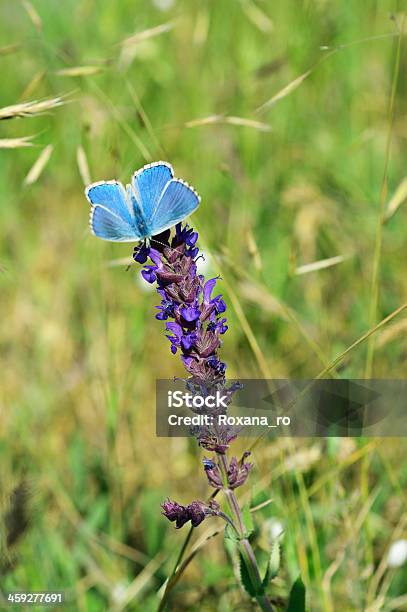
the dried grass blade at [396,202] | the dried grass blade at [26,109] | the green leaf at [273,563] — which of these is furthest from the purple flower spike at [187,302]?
the dried grass blade at [396,202]

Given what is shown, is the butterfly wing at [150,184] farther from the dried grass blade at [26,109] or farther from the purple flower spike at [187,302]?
the dried grass blade at [26,109]

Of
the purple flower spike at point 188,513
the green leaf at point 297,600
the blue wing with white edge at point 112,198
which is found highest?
the blue wing with white edge at point 112,198

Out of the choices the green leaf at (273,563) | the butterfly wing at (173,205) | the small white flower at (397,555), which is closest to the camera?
the butterfly wing at (173,205)

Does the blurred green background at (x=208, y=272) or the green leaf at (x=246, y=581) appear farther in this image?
the blurred green background at (x=208, y=272)

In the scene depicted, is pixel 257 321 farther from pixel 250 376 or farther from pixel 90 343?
pixel 90 343

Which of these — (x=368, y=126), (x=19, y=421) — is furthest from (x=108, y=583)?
(x=368, y=126)

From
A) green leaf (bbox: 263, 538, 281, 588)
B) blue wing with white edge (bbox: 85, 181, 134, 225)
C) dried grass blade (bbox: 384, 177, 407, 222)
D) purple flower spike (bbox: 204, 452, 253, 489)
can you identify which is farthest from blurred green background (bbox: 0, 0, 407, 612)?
blue wing with white edge (bbox: 85, 181, 134, 225)

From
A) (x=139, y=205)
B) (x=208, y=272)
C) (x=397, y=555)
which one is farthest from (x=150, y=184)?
(x=208, y=272)
